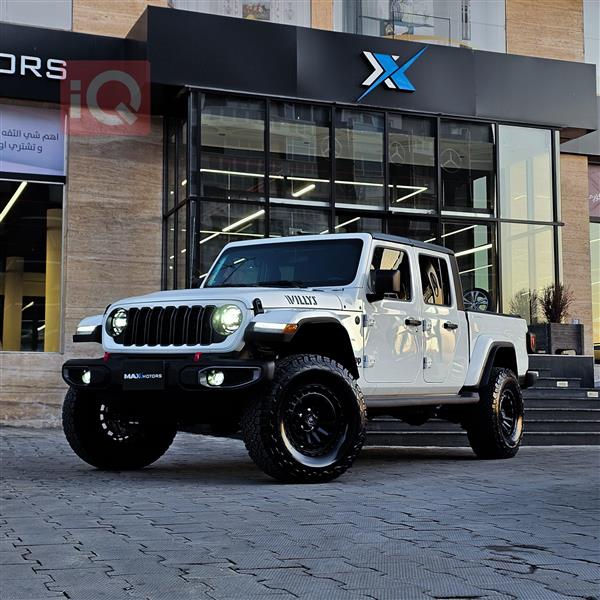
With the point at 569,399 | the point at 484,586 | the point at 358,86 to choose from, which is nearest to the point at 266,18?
the point at 358,86

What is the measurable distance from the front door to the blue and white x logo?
26.0 ft

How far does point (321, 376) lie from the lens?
25.6 feet

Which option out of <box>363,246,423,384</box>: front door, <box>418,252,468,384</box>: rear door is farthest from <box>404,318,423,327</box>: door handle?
<box>418,252,468,384</box>: rear door

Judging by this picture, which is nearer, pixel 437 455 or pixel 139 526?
pixel 139 526

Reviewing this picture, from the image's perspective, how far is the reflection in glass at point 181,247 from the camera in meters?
15.7

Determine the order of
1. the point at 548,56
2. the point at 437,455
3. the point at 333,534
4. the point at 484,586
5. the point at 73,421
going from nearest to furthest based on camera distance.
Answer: the point at 484,586 → the point at 333,534 → the point at 73,421 → the point at 437,455 → the point at 548,56

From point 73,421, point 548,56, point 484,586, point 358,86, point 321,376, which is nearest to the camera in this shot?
point 484,586

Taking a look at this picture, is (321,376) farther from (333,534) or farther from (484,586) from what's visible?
(484,586)

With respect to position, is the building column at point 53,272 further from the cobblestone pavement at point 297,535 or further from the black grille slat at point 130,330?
the black grille slat at point 130,330

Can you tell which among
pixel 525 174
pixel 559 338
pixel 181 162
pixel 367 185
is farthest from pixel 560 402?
pixel 181 162

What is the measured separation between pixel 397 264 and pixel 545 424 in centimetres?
464

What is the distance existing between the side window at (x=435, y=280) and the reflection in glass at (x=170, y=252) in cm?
701

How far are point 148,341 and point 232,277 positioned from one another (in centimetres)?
146

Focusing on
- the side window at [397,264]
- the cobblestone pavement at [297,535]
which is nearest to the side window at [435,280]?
the side window at [397,264]
